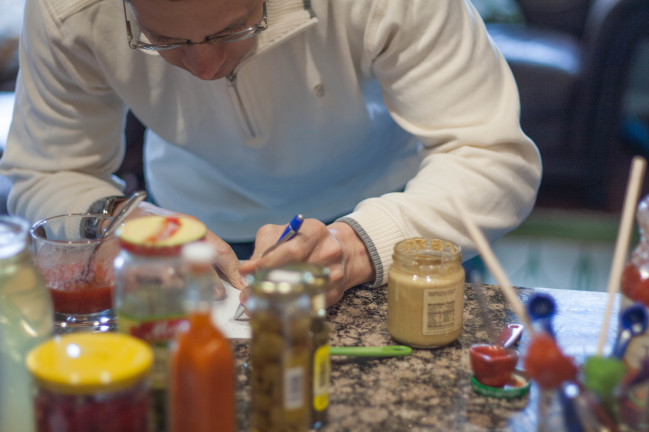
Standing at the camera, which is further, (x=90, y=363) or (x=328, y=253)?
(x=328, y=253)

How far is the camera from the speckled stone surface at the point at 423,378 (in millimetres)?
827

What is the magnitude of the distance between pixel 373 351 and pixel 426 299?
0.10m

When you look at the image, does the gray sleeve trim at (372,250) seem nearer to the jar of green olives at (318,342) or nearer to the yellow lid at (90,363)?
the jar of green olives at (318,342)

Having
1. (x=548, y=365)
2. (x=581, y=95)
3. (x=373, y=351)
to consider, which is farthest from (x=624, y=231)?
(x=581, y=95)

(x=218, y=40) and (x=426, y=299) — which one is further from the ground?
(x=218, y=40)

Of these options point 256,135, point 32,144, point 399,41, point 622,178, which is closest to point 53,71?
point 32,144

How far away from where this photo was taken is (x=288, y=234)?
114cm

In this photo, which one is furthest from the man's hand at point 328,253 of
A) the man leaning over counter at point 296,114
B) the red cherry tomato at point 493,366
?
the red cherry tomato at point 493,366

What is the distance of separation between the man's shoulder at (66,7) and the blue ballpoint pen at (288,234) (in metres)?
0.57

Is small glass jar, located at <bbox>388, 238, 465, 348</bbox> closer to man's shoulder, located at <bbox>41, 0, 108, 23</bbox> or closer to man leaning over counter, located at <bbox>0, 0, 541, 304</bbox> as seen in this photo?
man leaning over counter, located at <bbox>0, 0, 541, 304</bbox>

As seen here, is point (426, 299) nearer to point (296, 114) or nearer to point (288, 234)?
point (288, 234)

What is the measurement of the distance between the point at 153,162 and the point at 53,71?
0.46 m

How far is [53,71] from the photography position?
1.43 metres

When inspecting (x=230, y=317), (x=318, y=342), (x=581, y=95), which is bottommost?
(x=581, y=95)
